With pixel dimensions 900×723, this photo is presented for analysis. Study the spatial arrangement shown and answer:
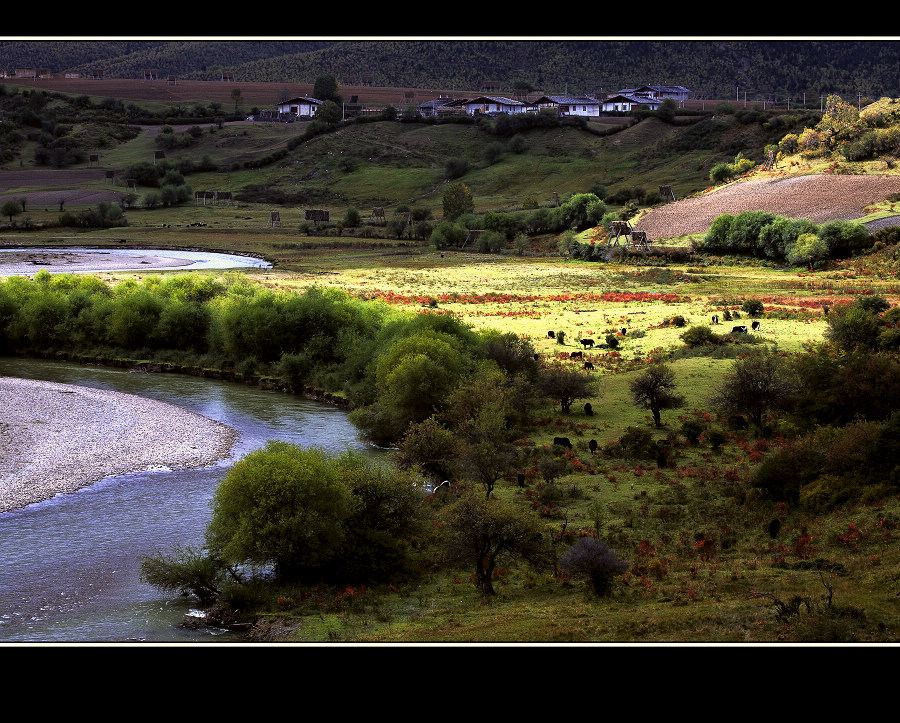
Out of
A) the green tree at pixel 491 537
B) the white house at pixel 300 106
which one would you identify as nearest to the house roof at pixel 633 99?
the white house at pixel 300 106

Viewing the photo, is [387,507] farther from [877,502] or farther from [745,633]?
[877,502]

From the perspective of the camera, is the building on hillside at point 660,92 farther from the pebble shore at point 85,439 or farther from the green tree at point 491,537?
the green tree at point 491,537

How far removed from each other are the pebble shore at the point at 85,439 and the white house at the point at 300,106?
Answer: 15229cm

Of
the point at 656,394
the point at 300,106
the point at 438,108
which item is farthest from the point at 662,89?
the point at 656,394

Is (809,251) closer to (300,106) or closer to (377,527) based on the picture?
(377,527)

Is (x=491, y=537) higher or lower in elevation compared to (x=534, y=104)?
lower

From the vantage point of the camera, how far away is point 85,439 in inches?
1415

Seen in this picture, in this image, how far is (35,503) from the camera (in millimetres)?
29094

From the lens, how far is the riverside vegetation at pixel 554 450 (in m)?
21.0

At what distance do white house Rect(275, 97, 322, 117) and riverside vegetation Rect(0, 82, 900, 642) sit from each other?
116193 mm

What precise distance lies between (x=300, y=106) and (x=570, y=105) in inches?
2080

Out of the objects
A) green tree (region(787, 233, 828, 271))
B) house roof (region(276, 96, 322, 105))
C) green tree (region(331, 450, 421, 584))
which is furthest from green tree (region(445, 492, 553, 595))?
house roof (region(276, 96, 322, 105))

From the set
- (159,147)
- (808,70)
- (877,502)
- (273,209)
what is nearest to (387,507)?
(877,502)

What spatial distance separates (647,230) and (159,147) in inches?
3905
